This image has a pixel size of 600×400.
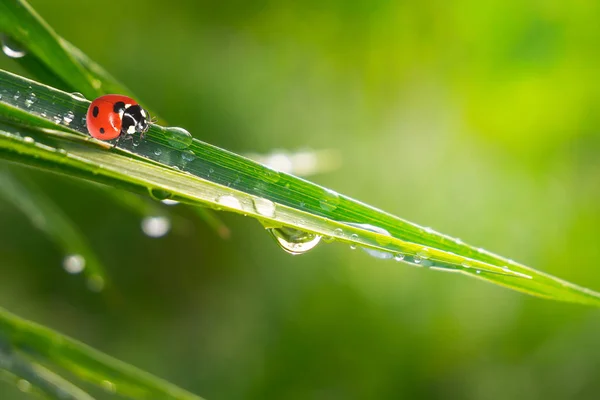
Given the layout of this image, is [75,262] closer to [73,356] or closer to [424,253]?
[73,356]

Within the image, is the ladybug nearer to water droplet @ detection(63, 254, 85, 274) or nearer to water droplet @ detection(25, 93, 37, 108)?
water droplet @ detection(25, 93, 37, 108)

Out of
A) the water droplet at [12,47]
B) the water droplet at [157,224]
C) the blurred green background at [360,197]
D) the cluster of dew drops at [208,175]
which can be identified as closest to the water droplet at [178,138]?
the cluster of dew drops at [208,175]

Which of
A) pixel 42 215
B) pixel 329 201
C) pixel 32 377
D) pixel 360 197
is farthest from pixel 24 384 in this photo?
pixel 360 197

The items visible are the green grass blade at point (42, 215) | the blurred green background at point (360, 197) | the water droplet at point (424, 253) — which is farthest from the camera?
the blurred green background at point (360, 197)

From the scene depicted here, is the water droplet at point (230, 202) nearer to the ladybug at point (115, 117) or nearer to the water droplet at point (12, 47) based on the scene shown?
the ladybug at point (115, 117)

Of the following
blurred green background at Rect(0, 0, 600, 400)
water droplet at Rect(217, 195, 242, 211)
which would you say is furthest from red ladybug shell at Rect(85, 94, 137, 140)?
blurred green background at Rect(0, 0, 600, 400)

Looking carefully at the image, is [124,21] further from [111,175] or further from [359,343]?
[111,175]
